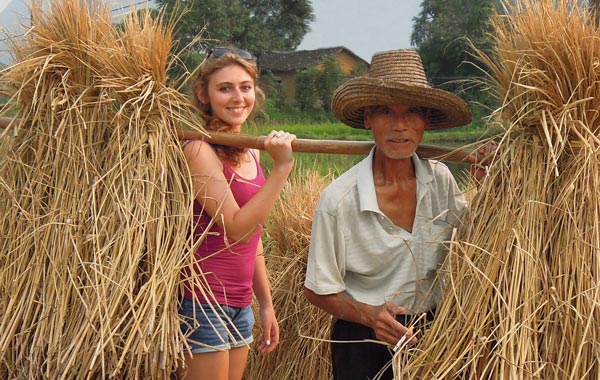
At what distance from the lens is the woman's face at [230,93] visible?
2387mm

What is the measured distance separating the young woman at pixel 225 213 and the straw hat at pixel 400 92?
255 mm

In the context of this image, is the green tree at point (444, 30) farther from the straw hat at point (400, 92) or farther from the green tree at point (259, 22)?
the straw hat at point (400, 92)

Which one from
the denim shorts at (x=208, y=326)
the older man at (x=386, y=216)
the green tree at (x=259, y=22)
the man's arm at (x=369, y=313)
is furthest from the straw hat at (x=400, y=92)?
the green tree at (x=259, y=22)

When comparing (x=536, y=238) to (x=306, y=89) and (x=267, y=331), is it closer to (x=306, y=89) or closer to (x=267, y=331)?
(x=267, y=331)

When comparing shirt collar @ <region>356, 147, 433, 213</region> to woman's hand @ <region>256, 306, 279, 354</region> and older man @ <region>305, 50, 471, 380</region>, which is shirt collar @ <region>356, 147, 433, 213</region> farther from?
woman's hand @ <region>256, 306, 279, 354</region>

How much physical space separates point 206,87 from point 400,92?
28.5 inches

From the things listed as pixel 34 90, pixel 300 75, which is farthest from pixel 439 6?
pixel 34 90

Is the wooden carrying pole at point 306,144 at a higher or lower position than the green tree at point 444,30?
lower

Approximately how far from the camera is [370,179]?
6.96 feet

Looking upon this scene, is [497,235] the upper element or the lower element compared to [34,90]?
lower

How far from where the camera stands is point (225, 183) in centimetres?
225

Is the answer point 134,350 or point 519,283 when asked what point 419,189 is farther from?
point 134,350

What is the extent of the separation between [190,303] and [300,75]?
102 feet

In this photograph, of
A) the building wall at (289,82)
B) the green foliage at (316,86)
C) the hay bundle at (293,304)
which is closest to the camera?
the hay bundle at (293,304)
